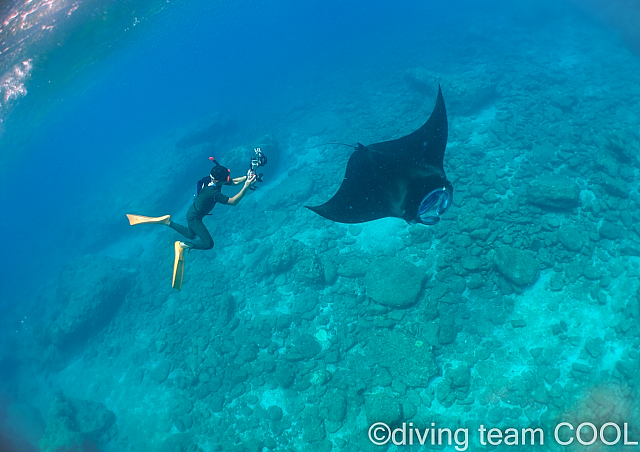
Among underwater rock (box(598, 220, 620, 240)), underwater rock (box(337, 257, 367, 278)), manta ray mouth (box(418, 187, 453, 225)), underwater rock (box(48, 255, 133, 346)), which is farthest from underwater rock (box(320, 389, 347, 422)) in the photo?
underwater rock (box(48, 255, 133, 346))

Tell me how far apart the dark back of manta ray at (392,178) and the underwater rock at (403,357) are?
15.4 ft

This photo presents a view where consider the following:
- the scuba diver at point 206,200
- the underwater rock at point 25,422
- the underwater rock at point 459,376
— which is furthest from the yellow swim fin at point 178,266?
the underwater rock at point 25,422

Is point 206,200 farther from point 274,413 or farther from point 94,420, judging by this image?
point 94,420

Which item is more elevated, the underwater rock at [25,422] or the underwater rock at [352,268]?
the underwater rock at [352,268]

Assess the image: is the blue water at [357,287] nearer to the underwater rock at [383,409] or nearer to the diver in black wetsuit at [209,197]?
the underwater rock at [383,409]

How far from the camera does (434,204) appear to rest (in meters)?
4.82

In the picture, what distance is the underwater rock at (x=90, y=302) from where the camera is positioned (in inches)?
599

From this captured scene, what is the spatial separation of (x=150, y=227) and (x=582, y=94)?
1169 inches

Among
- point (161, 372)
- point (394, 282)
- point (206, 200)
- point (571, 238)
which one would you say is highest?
point (206, 200)

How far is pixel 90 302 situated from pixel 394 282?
16397 mm

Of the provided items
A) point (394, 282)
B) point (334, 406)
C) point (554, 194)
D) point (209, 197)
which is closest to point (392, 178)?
point (209, 197)

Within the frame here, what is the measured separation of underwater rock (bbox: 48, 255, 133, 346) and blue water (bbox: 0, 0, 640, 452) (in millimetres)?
107

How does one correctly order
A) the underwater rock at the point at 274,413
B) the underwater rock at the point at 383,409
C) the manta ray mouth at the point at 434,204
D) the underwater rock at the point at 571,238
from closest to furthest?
the manta ray mouth at the point at 434,204 < the underwater rock at the point at 383,409 < the underwater rock at the point at 274,413 < the underwater rock at the point at 571,238

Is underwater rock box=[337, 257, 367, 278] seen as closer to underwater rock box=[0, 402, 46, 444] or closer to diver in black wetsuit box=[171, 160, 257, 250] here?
diver in black wetsuit box=[171, 160, 257, 250]
